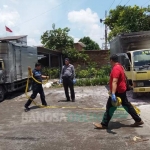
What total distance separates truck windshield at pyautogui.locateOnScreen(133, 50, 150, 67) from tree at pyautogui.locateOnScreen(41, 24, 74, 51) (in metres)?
16.6

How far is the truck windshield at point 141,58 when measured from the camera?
11070mm

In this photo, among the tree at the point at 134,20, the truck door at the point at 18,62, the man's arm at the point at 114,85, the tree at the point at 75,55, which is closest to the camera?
the man's arm at the point at 114,85

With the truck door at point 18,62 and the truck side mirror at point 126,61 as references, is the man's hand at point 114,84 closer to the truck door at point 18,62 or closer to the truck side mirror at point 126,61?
the truck side mirror at point 126,61

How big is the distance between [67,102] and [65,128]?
13.2ft

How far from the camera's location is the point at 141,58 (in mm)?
11258

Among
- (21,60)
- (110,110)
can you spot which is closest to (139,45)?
(21,60)

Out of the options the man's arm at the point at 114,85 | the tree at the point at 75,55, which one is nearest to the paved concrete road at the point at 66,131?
the man's arm at the point at 114,85

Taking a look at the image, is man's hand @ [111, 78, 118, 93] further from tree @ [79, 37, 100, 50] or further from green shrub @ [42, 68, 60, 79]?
tree @ [79, 37, 100, 50]

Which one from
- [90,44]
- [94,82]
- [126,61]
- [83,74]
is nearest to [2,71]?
[126,61]

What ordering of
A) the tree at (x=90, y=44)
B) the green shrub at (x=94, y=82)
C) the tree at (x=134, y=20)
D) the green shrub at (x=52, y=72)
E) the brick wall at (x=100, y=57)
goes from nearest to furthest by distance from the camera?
the green shrub at (x=94, y=82)
the tree at (x=134, y=20)
the green shrub at (x=52, y=72)
the brick wall at (x=100, y=57)
the tree at (x=90, y=44)

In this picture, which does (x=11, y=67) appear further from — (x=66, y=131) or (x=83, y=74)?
(x=83, y=74)

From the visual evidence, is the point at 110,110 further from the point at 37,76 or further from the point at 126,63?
the point at 126,63

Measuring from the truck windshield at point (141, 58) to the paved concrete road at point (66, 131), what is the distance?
94.9 inches

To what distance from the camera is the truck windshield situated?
11.1m
